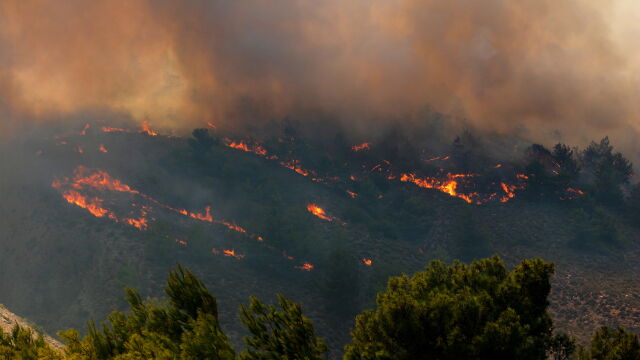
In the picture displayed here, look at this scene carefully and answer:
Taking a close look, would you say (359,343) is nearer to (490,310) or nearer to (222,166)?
(490,310)

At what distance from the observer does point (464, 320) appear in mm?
18406

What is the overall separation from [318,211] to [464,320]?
122 m

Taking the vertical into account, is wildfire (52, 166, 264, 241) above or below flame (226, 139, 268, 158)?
below

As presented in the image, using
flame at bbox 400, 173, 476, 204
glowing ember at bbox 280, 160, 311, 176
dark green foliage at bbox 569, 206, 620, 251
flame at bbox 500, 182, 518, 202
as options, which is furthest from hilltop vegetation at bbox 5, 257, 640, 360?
glowing ember at bbox 280, 160, 311, 176

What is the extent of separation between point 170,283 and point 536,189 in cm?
15221

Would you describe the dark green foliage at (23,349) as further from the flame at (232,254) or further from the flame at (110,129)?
the flame at (110,129)

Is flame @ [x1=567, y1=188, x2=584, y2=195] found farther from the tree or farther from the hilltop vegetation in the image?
the tree

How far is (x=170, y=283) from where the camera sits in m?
15.0

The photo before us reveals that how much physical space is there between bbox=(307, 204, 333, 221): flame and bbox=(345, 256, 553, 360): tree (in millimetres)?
115868

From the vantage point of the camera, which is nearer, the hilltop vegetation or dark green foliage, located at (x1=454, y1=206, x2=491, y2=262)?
the hilltop vegetation

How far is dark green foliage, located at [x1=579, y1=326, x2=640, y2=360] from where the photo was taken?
16250mm

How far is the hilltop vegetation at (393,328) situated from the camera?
46.9 ft

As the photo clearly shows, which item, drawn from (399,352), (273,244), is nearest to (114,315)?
(399,352)

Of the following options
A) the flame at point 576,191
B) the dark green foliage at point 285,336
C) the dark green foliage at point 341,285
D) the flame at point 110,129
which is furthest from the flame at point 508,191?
the dark green foliage at point 285,336
